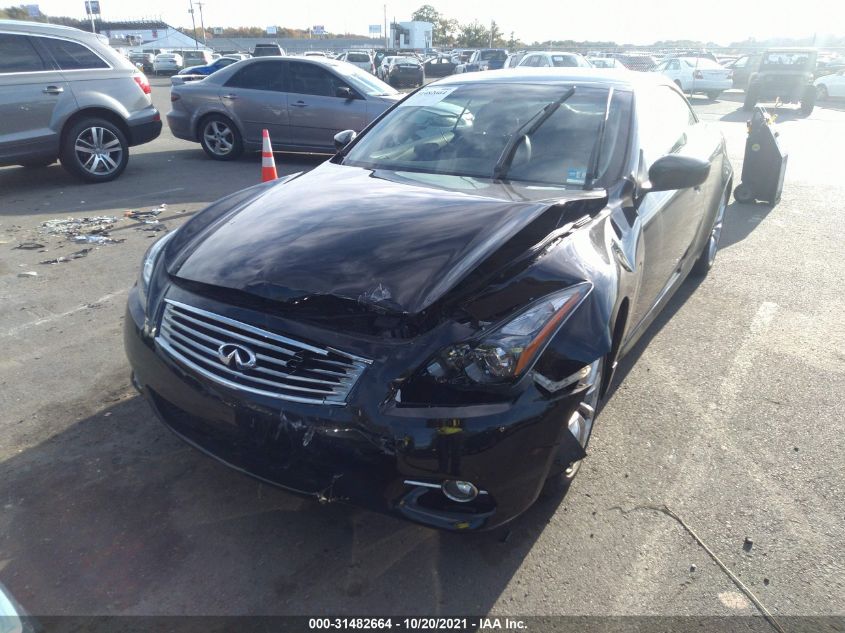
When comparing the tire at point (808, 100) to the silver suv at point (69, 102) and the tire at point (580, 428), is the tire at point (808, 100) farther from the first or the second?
the tire at point (580, 428)

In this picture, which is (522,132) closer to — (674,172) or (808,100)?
(674,172)

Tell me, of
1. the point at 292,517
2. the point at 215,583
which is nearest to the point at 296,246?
the point at 292,517

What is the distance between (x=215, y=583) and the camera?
2.32 metres

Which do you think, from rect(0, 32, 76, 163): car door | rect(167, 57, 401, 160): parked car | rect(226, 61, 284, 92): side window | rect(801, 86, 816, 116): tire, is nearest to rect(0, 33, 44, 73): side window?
rect(0, 32, 76, 163): car door

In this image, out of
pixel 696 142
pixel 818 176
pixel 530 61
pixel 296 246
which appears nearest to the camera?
pixel 296 246

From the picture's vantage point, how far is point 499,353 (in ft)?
7.02

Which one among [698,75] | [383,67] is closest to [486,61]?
[383,67]

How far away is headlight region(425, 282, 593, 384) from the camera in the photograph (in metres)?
2.12

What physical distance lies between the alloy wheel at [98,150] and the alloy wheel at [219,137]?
72.7 inches

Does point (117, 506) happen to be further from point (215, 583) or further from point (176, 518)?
point (215, 583)

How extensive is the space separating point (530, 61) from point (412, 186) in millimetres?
21301

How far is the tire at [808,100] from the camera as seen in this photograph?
789 inches

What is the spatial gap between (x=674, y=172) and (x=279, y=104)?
7.96m

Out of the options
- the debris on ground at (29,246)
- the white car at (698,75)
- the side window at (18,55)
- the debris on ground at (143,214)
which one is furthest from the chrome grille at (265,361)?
the white car at (698,75)
